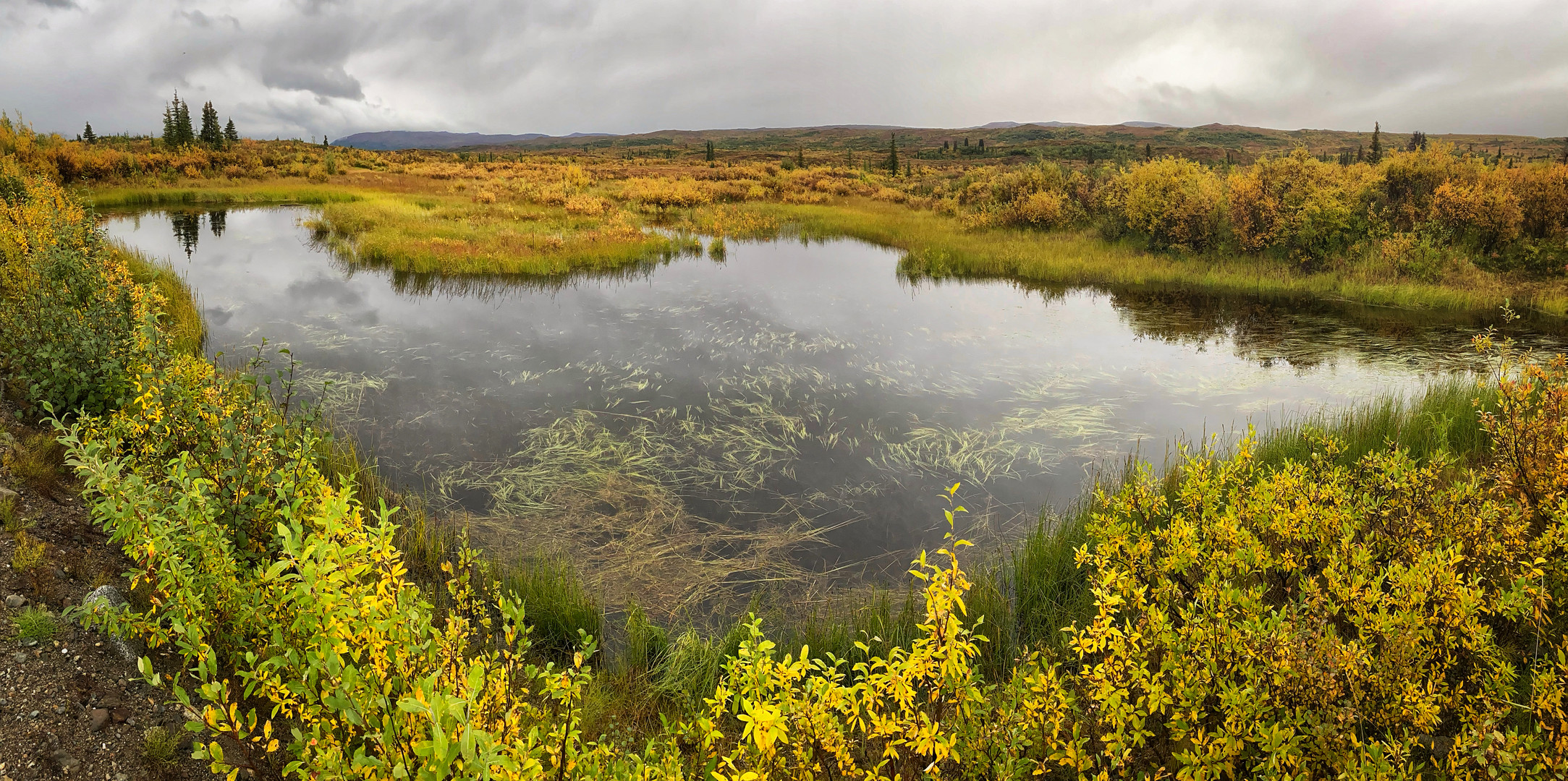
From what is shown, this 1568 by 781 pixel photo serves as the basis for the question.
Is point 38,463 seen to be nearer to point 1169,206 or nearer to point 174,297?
point 174,297

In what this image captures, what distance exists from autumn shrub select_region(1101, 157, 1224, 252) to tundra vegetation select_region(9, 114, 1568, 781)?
46.8 feet

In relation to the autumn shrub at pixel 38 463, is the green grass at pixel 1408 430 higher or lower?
lower

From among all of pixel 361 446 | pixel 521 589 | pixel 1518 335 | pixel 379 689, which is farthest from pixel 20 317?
pixel 1518 335

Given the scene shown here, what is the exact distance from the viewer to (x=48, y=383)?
5.81m

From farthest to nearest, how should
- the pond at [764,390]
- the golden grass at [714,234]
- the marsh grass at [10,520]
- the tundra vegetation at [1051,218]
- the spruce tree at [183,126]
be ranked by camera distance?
the spruce tree at [183,126]
the tundra vegetation at [1051,218]
the golden grass at [714,234]
the pond at [764,390]
the marsh grass at [10,520]

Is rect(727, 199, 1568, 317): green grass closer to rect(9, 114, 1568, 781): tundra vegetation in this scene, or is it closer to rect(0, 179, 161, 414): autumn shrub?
rect(9, 114, 1568, 781): tundra vegetation

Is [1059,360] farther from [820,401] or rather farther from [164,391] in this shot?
[164,391]

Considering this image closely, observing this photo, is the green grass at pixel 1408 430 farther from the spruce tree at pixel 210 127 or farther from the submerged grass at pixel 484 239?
the spruce tree at pixel 210 127

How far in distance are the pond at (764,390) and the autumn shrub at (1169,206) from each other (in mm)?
4050

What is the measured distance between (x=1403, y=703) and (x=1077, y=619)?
2.25 meters

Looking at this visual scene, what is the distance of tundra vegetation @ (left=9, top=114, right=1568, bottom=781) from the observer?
7.52 feet

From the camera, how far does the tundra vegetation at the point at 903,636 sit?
7.52 ft

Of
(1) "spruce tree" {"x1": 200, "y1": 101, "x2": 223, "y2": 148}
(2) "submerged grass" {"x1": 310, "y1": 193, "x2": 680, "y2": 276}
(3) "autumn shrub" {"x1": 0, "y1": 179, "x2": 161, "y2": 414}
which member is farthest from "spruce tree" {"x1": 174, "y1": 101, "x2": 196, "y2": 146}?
(3) "autumn shrub" {"x1": 0, "y1": 179, "x2": 161, "y2": 414}

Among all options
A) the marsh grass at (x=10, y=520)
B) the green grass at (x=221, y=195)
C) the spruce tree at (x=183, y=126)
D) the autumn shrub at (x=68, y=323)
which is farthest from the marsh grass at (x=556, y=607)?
the spruce tree at (x=183, y=126)
